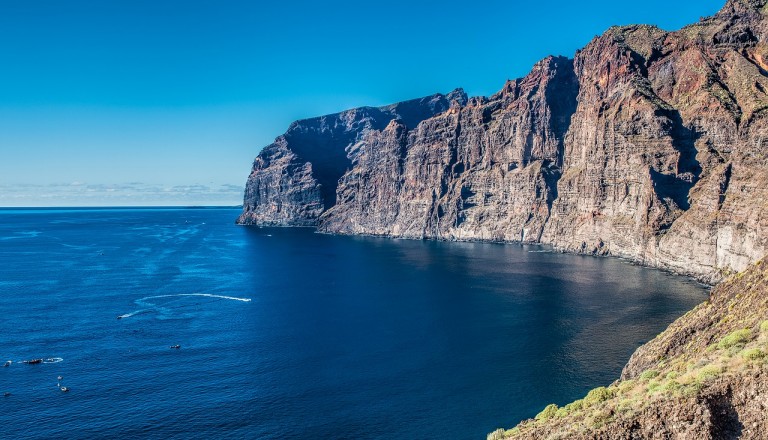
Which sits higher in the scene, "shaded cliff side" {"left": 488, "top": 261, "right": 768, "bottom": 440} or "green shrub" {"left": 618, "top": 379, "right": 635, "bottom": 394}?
"shaded cliff side" {"left": 488, "top": 261, "right": 768, "bottom": 440}

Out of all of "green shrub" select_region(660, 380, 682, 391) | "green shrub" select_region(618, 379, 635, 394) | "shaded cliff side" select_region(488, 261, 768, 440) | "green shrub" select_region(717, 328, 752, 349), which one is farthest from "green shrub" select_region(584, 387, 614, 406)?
"green shrub" select_region(717, 328, 752, 349)

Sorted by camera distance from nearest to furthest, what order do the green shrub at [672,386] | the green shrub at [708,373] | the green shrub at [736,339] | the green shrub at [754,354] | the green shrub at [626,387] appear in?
the green shrub at [754,354] → the green shrub at [708,373] → the green shrub at [672,386] → the green shrub at [736,339] → the green shrub at [626,387]

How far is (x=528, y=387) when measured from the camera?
278 ft

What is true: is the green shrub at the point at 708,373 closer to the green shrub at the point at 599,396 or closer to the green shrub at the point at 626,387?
the green shrub at the point at 626,387

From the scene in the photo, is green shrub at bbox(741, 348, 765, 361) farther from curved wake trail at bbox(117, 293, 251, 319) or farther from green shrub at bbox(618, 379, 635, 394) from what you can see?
curved wake trail at bbox(117, 293, 251, 319)

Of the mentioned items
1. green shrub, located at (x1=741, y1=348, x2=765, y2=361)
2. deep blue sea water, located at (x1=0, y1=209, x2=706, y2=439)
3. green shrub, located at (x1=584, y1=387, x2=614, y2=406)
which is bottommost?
deep blue sea water, located at (x1=0, y1=209, x2=706, y2=439)

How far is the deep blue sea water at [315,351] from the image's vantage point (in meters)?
75.5

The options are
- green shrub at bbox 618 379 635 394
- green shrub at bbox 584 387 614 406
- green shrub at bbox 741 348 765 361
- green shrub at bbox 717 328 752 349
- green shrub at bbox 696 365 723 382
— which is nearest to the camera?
green shrub at bbox 741 348 765 361

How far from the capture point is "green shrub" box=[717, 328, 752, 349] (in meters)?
38.2

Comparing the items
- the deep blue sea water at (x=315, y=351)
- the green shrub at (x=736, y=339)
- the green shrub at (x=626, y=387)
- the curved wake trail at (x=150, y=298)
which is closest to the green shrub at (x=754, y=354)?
the green shrub at (x=736, y=339)

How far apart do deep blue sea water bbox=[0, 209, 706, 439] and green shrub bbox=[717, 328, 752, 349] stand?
37338 mm

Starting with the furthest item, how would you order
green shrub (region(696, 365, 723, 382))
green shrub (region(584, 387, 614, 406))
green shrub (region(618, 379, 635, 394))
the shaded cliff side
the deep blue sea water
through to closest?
the deep blue sea water < green shrub (region(618, 379, 635, 394)) < green shrub (region(584, 387, 614, 406)) < green shrub (region(696, 365, 723, 382)) < the shaded cliff side

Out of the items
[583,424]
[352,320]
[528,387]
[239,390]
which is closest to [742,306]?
[583,424]

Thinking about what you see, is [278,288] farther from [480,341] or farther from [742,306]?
[742,306]
